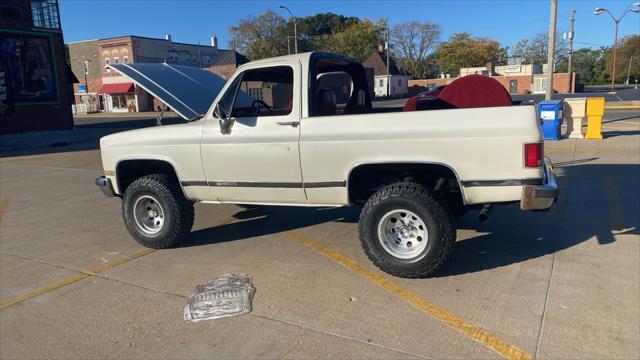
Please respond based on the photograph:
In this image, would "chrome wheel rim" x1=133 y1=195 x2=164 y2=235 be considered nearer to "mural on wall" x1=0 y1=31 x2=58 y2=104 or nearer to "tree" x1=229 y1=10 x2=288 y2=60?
"mural on wall" x1=0 y1=31 x2=58 y2=104

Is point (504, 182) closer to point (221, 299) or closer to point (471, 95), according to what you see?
point (471, 95)

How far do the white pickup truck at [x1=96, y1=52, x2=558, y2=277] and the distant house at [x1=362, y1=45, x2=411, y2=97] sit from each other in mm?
63115

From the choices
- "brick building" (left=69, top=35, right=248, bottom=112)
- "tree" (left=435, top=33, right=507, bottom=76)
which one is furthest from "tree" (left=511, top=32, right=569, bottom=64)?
"brick building" (left=69, top=35, right=248, bottom=112)

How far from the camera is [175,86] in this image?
585 cm

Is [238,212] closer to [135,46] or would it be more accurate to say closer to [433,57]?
[135,46]

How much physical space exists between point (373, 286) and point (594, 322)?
1.73 m

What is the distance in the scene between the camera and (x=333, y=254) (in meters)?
5.09

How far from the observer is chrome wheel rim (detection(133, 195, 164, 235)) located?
217 inches

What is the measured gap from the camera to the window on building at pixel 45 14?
2556 centimetres

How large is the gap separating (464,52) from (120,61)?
5427 cm

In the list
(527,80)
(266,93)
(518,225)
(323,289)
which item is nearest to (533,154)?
(323,289)

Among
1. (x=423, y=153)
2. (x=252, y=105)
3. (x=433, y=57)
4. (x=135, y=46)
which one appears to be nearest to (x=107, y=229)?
(x=252, y=105)

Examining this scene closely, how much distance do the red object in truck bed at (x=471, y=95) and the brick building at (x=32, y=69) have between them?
25.8 m

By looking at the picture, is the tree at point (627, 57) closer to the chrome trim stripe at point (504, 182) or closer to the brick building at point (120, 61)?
the brick building at point (120, 61)
